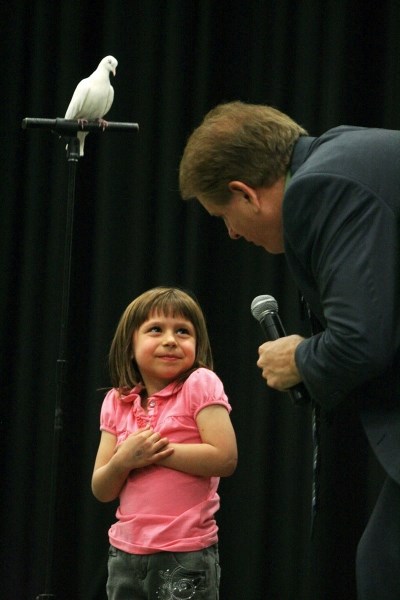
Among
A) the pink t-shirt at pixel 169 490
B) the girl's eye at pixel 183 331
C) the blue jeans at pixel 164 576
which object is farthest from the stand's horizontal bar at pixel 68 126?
the blue jeans at pixel 164 576

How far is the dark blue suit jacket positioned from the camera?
59.0 inches

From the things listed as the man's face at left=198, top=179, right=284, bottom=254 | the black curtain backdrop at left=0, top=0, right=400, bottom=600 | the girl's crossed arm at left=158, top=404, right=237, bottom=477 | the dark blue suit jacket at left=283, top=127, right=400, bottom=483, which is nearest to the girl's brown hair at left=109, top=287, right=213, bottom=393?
the girl's crossed arm at left=158, top=404, right=237, bottom=477

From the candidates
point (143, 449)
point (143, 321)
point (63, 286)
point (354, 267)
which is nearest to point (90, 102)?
point (63, 286)

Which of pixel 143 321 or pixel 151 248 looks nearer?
pixel 143 321

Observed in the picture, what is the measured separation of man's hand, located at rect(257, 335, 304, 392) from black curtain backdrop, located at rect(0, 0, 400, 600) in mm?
1816

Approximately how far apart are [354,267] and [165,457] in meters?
0.94

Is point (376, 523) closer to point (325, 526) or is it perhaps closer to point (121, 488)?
point (121, 488)

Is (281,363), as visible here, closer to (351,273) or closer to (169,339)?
(351,273)

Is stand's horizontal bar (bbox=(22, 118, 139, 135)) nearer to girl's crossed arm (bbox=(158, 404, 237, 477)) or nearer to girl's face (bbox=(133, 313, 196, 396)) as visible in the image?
girl's face (bbox=(133, 313, 196, 396))

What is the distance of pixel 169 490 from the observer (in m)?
2.27

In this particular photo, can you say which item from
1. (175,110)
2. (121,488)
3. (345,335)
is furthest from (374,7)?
(345,335)

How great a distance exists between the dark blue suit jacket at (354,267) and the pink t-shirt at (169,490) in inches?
29.2

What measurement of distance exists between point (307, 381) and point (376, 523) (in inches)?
11.8

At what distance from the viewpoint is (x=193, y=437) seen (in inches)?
91.6
